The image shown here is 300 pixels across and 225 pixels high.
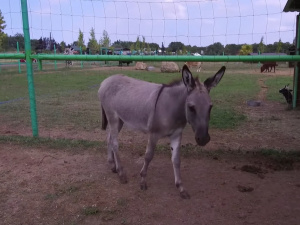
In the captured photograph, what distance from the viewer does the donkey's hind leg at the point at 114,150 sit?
4352 millimetres

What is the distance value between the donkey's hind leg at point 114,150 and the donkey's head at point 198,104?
4.75ft

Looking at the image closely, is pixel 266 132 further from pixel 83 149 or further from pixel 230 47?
pixel 83 149

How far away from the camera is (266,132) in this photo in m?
6.72

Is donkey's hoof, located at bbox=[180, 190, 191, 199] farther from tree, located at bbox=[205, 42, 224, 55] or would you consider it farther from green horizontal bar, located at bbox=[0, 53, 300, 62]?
tree, located at bbox=[205, 42, 224, 55]

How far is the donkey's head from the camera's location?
10.5ft

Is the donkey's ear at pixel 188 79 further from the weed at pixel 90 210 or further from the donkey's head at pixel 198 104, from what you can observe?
the weed at pixel 90 210

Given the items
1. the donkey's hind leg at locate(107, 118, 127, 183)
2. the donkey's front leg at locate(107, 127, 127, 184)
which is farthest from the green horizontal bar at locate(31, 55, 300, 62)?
the donkey's front leg at locate(107, 127, 127, 184)

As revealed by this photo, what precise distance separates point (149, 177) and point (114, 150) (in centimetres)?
68

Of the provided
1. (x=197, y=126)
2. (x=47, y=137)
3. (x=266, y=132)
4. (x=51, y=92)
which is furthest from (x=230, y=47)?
(x=51, y=92)

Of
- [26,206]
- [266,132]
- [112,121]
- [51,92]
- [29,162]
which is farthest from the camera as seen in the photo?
[51,92]

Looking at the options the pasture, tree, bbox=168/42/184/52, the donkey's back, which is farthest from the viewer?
tree, bbox=168/42/184/52

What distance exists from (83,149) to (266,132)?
412cm

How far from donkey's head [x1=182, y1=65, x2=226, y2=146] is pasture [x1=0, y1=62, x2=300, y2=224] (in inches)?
39.3

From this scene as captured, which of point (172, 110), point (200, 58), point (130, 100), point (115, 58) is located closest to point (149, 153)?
point (172, 110)
